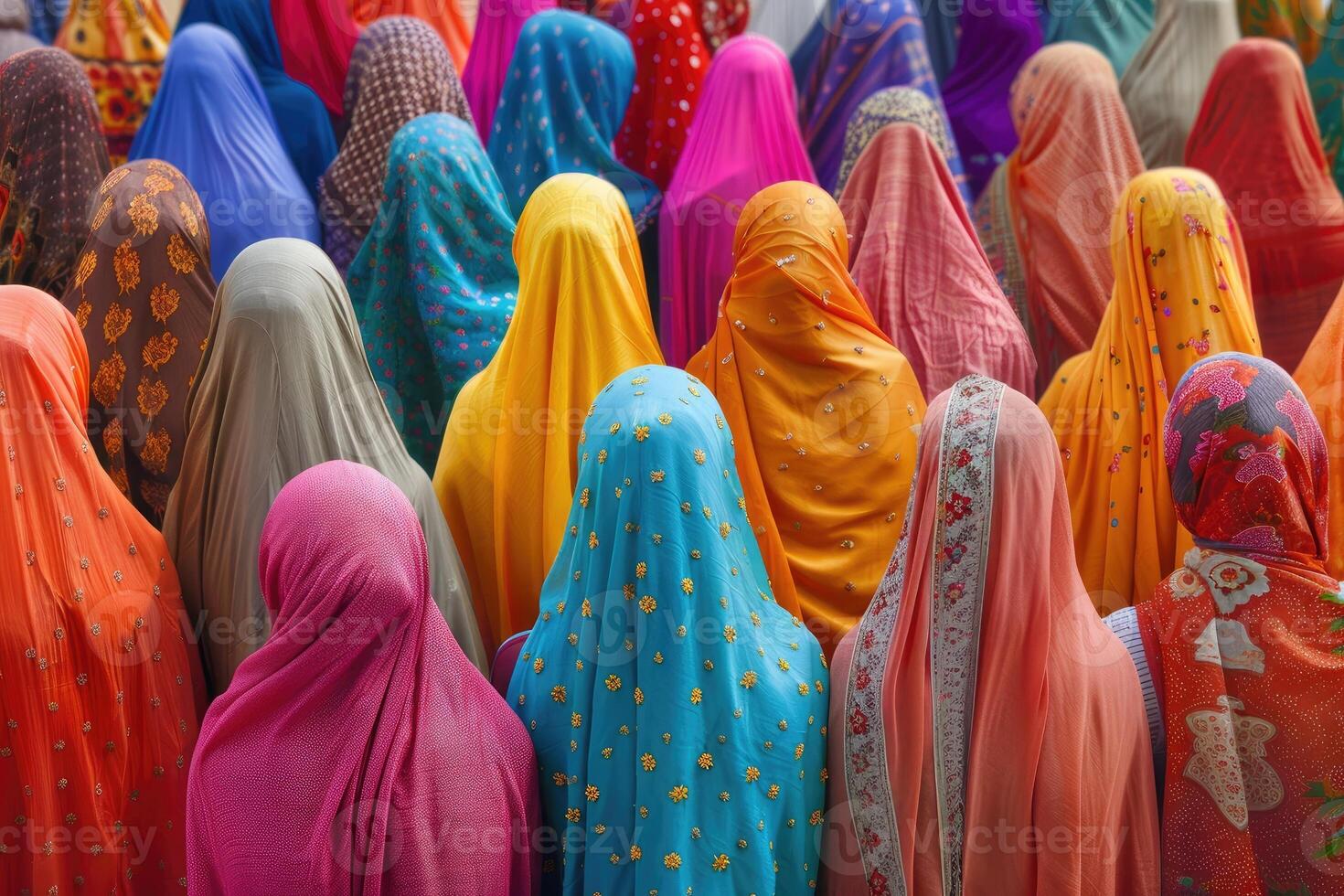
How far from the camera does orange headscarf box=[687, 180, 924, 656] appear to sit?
3574 millimetres

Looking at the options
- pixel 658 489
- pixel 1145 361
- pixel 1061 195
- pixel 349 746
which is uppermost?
pixel 1061 195

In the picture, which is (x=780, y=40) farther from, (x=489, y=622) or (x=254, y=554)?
(x=254, y=554)

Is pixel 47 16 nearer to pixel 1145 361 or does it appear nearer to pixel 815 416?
A: pixel 815 416

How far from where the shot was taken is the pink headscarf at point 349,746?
8.54 ft

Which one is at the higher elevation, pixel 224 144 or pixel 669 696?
pixel 224 144

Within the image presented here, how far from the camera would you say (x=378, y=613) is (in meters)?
2.66

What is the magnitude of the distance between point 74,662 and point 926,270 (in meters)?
2.53

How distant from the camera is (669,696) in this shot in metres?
2.71

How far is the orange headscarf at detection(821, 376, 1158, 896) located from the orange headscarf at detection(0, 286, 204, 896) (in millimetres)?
1403

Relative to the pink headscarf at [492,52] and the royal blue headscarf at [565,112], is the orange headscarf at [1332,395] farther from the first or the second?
the pink headscarf at [492,52]

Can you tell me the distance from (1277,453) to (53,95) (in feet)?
11.1

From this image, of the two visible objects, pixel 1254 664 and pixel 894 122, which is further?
pixel 894 122

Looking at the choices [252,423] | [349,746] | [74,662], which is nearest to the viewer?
[349,746]

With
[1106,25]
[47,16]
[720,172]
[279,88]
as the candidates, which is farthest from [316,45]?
[1106,25]
